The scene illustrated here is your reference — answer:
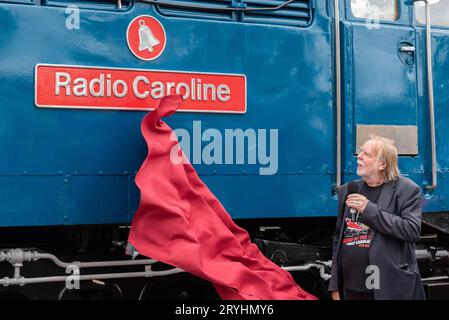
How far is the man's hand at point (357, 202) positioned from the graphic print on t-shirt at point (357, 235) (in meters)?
0.19

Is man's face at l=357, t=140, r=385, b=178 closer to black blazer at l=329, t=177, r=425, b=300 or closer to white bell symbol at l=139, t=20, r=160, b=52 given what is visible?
black blazer at l=329, t=177, r=425, b=300

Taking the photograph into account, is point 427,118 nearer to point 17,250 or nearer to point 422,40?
point 422,40

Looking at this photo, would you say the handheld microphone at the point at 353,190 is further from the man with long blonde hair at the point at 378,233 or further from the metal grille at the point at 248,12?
the metal grille at the point at 248,12

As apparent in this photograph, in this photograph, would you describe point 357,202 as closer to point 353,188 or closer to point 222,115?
point 353,188

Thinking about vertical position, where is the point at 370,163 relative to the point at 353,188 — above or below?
above

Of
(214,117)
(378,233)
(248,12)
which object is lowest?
(378,233)

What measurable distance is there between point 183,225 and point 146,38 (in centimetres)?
127

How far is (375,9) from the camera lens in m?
5.00

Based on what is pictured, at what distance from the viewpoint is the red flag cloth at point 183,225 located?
3.83m

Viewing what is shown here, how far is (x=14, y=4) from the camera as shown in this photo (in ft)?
12.8

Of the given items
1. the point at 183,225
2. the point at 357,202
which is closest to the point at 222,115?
the point at 183,225

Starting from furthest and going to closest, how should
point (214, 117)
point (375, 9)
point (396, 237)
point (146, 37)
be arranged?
point (375, 9)
point (214, 117)
point (146, 37)
point (396, 237)

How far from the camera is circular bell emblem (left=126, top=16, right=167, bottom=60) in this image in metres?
4.19
